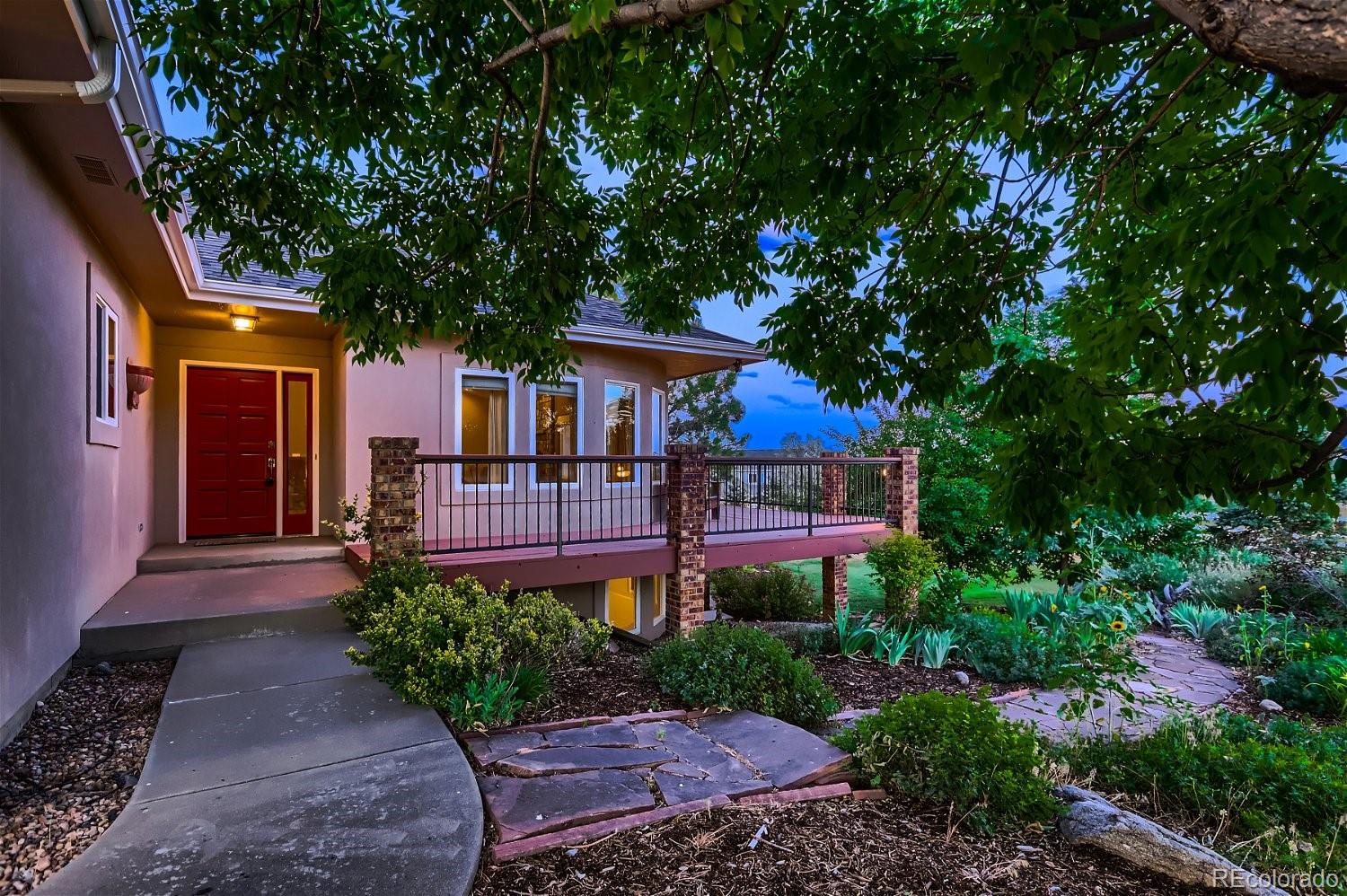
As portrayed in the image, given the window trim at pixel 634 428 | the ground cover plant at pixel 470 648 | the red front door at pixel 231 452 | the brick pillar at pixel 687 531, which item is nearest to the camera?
the ground cover plant at pixel 470 648

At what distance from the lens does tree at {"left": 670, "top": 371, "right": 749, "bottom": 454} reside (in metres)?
27.2

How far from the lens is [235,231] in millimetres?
4074

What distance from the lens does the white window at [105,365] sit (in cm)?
529

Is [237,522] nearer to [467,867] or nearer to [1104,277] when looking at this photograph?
[467,867]

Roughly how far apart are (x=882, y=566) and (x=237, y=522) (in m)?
8.48

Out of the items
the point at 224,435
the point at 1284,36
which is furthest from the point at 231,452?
the point at 1284,36

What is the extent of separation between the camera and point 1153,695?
20.1 ft

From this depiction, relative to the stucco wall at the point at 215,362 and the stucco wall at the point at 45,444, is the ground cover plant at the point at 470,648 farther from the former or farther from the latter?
the stucco wall at the point at 215,362

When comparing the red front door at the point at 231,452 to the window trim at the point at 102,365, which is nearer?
the window trim at the point at 102,365

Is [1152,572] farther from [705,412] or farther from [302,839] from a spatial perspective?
[705,412]

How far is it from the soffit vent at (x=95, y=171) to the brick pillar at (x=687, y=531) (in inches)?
216

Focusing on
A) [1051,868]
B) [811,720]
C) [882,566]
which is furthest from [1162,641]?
[1051,868]

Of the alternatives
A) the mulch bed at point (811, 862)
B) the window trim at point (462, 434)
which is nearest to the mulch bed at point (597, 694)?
the mulch bed at point (811, 862)

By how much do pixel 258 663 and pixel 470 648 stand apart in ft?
5.46
